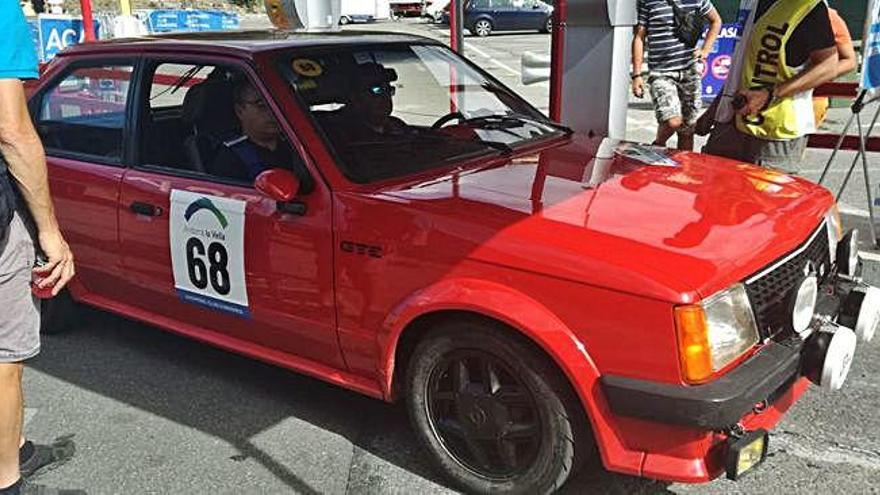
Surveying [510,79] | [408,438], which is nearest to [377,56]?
[408,438]

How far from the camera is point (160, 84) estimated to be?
12.0 feet

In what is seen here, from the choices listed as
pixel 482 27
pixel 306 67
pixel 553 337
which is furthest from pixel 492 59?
pixel 553 337

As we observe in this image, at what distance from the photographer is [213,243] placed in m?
3.17

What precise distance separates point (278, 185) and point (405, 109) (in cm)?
112

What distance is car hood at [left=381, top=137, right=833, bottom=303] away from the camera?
2230 mm

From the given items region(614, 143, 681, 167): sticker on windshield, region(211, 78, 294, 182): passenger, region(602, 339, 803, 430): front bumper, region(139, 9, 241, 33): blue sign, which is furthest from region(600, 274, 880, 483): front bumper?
region(139, 9, 241, 33): blue sign

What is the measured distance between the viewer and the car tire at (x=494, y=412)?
241 cm

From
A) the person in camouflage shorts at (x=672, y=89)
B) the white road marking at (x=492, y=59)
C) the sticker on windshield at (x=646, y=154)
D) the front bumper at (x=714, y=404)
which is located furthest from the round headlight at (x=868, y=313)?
the white road marking at (x=492, y=59)

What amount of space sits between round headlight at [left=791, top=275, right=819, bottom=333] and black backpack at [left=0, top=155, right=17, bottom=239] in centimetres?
236

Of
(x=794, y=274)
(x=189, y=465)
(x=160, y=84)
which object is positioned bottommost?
(x=189, y=465)

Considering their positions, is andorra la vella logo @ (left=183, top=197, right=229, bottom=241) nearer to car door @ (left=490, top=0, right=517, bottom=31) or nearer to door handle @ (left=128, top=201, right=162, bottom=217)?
door handle @ (left=128, top=201, right=162, bottom=217)

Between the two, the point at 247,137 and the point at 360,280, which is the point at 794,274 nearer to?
the point at 360,280

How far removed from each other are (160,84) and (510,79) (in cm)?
1260

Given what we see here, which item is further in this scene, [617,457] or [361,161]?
[361,161]
